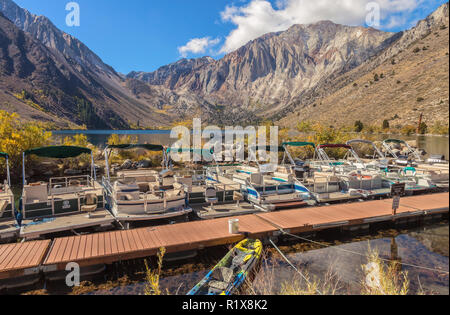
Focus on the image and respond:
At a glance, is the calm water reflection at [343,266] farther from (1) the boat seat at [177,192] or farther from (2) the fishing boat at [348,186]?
(1) the boat seat at [177,192]

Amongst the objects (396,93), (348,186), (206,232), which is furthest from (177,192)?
(396,93)

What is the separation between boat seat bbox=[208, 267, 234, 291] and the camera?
7.44 m

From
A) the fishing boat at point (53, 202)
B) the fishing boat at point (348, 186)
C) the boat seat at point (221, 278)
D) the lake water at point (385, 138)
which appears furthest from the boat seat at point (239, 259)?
the fishing boat at point (348, 186)

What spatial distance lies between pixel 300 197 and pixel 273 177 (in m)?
2.74

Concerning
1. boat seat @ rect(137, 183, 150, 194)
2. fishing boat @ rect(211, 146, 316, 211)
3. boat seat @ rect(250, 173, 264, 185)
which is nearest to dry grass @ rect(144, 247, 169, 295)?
boat seat @ rect(137, 183, 150, 194)

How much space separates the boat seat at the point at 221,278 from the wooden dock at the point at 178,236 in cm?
222

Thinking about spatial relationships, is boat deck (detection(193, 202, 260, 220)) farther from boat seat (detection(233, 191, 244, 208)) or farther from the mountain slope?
the mountain slope

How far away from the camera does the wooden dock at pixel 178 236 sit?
8672 millimetres

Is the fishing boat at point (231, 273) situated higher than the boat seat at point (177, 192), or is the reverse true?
the boat seat at point (177, 192)

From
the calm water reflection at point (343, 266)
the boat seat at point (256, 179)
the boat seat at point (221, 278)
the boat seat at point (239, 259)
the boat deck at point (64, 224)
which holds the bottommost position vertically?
the calm water reflection at point (343, 266)

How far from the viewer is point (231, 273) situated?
7.95m

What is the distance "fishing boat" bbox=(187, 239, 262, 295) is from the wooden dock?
1449 mm
